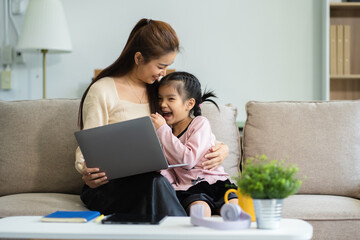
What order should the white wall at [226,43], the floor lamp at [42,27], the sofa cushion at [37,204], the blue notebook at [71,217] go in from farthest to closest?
the white wall at [226,43]
the floor lamp at [42,27]
the sofa cushion at [37,204]
the blue notebook at [71,217]

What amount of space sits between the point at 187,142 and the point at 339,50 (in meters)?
1.72

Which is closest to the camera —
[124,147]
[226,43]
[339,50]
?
[124,147]

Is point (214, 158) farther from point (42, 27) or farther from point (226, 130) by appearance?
point (42, 27)

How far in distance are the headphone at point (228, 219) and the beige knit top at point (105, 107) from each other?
665 millimetres

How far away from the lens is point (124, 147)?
1510 millimetres

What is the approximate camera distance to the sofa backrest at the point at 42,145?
2.03 meters

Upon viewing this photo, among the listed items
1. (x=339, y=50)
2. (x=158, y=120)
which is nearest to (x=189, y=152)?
(x=158, y=120)

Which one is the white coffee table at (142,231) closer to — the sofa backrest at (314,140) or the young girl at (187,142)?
the young girl at (187,142)

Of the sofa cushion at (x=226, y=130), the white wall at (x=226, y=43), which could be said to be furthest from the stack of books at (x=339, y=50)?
the sofa cushion at (x=226, y=130)

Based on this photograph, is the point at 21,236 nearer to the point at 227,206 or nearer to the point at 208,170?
the point at 227,206

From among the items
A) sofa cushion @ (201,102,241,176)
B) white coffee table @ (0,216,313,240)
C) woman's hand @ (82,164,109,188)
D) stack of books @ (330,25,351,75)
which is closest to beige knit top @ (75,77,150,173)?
woman's hand @ (82,164,109,188)

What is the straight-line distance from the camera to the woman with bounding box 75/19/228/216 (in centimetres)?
163

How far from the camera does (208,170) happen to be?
1817 millimetres

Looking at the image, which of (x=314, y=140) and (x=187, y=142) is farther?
(x=314, y=140)
